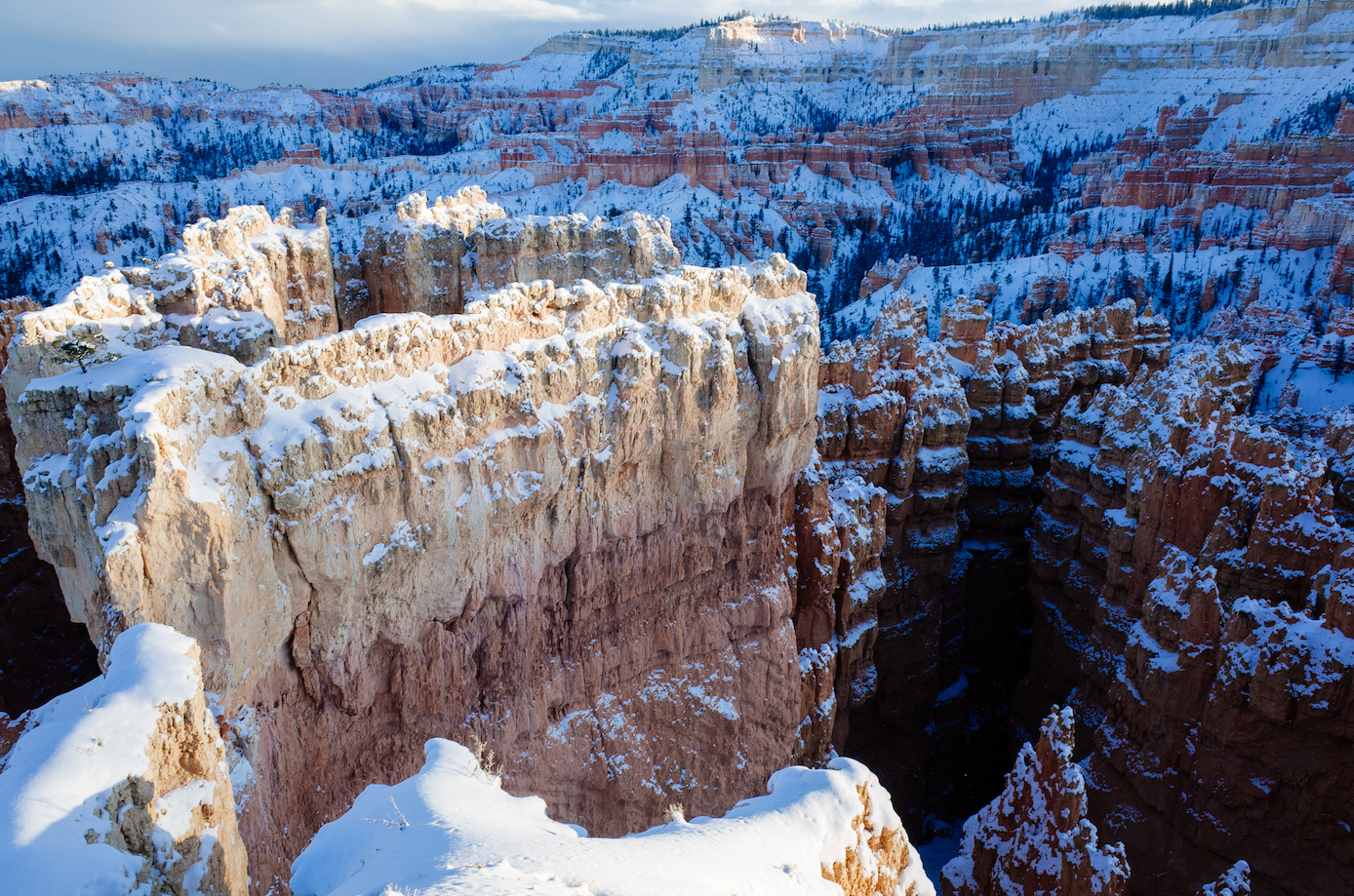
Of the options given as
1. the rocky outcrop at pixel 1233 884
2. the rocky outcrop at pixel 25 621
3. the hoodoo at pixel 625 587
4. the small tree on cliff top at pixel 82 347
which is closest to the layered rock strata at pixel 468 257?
the hoodoo at pixel 625 587

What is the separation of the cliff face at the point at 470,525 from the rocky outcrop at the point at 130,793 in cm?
166

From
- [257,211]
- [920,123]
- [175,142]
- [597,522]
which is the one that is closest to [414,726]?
[597,522]

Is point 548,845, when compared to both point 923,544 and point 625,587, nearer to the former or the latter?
point 625,587

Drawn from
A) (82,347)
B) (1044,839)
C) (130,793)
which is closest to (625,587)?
(1044,839)

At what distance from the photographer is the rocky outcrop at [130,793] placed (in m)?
4.62

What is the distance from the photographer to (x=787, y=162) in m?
94.6

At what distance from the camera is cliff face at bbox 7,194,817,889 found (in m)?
7.66

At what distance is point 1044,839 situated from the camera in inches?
384

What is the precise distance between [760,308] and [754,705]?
20.2 ft

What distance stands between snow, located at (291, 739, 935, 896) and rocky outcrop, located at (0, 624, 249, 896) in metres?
0.70

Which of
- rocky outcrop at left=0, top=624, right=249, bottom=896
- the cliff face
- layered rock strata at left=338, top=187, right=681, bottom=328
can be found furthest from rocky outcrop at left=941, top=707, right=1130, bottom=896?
layered rock strata at left=338, top=187, right=681, bottom=328

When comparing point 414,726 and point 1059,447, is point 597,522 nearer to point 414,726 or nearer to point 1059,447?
point 414,726

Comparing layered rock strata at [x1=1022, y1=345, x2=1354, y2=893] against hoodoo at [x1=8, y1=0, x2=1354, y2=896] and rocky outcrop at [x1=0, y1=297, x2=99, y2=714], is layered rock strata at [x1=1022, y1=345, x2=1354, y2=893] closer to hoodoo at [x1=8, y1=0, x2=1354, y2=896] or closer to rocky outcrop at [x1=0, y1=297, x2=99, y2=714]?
hoodoo at [x1=8, y1=0, x2=1354, y2=896]

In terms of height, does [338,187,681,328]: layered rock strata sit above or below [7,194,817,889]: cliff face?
above
